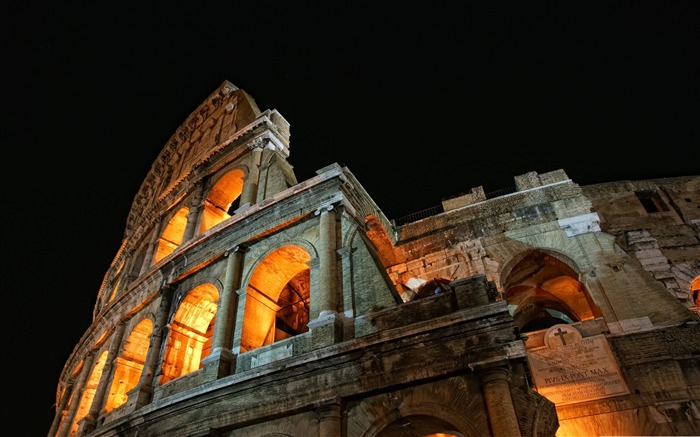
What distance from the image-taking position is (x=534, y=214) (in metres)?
13.2

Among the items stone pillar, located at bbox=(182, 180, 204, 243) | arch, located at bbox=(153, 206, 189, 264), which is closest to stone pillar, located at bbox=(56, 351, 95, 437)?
arch, located at bbox=(153, 206, 189, 264)

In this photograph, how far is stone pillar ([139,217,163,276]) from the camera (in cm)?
1539

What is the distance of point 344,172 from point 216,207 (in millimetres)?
6215

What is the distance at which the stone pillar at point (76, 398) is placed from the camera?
515 inches

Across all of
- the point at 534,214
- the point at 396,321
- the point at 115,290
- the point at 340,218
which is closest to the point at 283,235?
the point at 340,218

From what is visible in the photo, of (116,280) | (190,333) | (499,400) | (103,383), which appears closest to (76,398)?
(103,383)

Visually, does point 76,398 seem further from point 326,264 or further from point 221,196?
point 326,264

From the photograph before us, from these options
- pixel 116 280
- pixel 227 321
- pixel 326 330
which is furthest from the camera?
pixel 116 280

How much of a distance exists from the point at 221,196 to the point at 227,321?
648 cm

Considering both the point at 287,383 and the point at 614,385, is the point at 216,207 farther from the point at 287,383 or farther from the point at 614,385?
the point at 614,385

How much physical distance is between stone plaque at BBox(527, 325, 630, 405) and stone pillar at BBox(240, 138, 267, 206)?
8.48 m

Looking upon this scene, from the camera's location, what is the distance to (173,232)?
1631cm

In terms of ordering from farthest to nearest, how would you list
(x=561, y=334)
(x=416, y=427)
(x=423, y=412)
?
(x=561, y=334) < (x=416, y=427) < (x=423, y=412)

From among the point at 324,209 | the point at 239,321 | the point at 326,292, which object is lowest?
the point at 326,292
